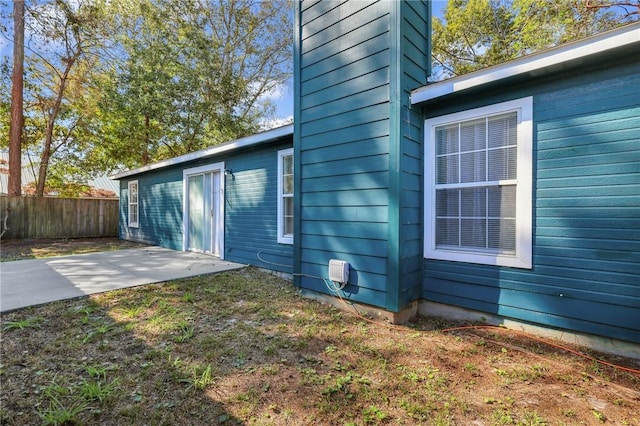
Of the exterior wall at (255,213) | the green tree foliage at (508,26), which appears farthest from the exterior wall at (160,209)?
the green tree foliage at (508,26)

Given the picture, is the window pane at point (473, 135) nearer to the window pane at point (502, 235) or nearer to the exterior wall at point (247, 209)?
the window pane at point (502, 235)

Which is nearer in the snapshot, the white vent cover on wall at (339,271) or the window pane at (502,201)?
the window pane at (502,201)

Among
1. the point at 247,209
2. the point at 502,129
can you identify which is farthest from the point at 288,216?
the point at 502,129

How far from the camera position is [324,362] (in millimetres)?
2387

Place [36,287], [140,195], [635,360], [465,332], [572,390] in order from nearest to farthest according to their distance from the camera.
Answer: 1. [572,390]
2. [635,360]
3. [465,332]
4. [36,287]
5. [140,195]

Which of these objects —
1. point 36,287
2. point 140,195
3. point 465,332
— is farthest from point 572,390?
point 140,195

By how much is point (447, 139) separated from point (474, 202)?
75 cm

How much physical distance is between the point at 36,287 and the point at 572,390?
5956 millimetres

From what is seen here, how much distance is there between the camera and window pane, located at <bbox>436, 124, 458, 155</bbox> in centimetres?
327

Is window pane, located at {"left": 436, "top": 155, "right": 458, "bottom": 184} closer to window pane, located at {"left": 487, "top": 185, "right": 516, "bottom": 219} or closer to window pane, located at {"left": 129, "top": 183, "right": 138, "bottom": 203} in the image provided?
window pane, located at {"left": 487, "top": 185, "right": 516, "bottom": 219}

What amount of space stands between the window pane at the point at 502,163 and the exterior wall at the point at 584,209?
0.18m

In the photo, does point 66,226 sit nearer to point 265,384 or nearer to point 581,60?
point 265,384

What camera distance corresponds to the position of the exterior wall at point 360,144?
3125mm

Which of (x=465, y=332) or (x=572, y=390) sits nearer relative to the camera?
(x=572, y=390)
